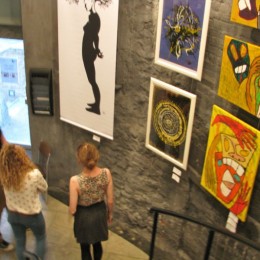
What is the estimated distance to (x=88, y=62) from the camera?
13.8ft

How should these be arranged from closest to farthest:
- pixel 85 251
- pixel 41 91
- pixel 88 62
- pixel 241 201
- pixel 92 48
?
pixel 241 201
pixel 85 251
pixel 92 48
pixel 88 62
pixel 41 91

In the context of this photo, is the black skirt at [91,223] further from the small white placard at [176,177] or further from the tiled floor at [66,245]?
the tiled floor at [66,245]

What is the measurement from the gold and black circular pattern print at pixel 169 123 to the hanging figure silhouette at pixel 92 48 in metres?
0.83

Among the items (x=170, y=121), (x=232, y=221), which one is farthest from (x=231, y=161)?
(x=170, y=121)

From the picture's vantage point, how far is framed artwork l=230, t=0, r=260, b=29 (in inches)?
99.9

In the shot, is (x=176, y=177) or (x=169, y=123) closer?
(x=169, y=123)

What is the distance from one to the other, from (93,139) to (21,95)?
2062 mm

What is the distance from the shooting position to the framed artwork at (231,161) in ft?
9.29

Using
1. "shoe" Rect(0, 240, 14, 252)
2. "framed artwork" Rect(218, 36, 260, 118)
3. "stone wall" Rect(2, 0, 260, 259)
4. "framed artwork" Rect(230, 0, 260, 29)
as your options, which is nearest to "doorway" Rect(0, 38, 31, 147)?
"stone wall" Rect(2, 0, 260, 259)

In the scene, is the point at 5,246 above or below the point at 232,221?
below

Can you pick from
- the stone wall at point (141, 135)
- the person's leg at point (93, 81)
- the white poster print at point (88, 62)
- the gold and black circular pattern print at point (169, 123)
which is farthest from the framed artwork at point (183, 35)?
the person's leg at point (93, 81)

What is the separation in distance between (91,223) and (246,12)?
2142mm

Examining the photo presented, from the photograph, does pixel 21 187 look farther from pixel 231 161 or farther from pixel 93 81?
pixel 231 161

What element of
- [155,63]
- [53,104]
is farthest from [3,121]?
[155,63]
